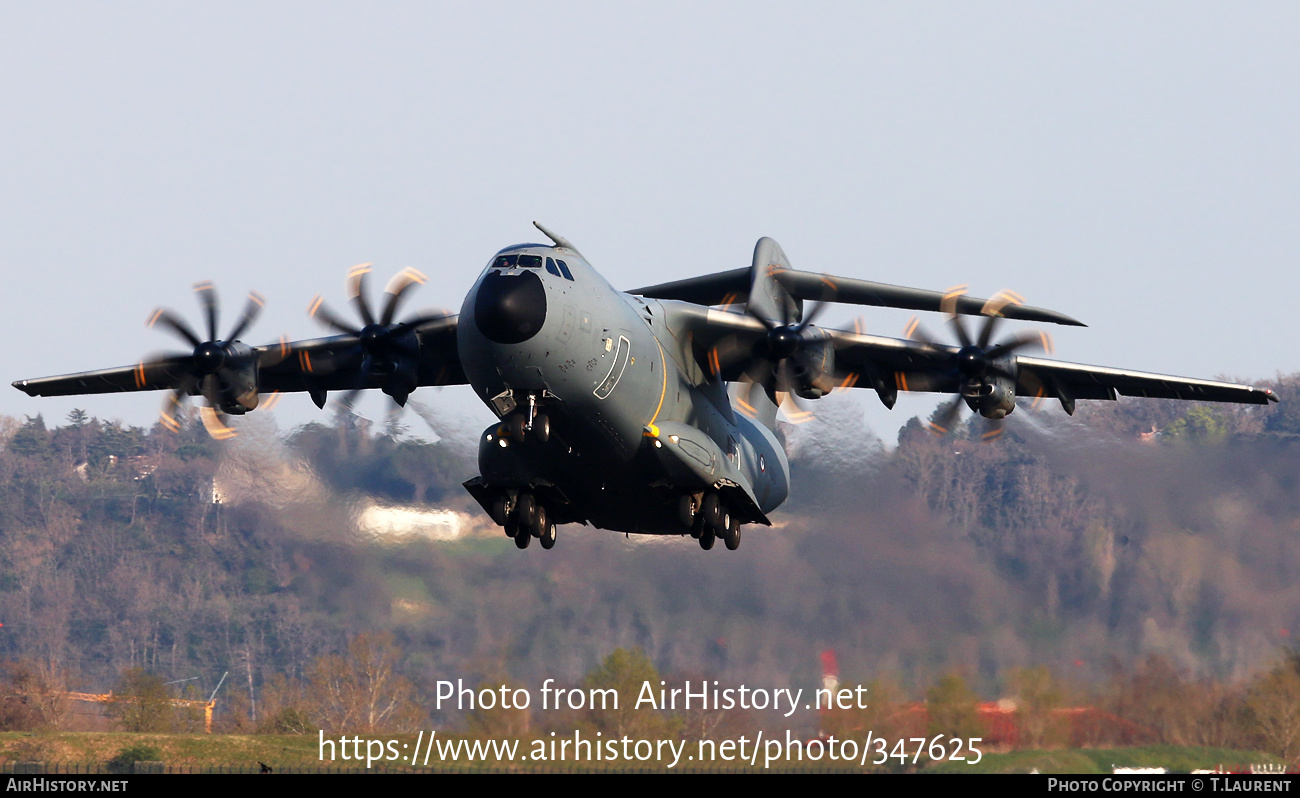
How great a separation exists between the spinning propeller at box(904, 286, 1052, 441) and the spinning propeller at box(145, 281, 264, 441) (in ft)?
31.6

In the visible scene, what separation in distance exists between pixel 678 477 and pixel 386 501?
43.8 ft

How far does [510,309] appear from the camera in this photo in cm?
1661

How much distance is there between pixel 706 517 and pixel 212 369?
294 inches

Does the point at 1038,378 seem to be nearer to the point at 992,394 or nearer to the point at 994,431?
the point at 994,431

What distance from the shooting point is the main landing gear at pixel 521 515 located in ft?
65.5

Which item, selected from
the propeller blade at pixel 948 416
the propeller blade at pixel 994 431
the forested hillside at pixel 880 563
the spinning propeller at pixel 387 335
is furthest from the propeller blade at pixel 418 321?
the forested hillside at pixel 880 563

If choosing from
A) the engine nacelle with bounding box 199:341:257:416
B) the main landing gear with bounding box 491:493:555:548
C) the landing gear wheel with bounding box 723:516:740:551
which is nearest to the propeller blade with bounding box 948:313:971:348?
the landing gear wheel with bounding box 723:516:740:551

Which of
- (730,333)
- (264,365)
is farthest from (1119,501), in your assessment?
(264,365)

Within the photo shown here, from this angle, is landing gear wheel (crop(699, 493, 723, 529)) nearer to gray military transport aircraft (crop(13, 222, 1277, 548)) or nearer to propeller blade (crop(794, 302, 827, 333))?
gray military transport aircraft (crop(13, 222, 1277, 548))

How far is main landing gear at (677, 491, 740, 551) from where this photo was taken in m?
19.7

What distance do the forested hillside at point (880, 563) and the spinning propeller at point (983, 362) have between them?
783 centimetres

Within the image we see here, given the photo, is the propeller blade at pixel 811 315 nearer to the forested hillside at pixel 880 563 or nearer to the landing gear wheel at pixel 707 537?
the landing gear wheel at pixel 707 537

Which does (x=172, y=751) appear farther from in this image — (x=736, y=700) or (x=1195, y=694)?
(x=1195, y=694)
